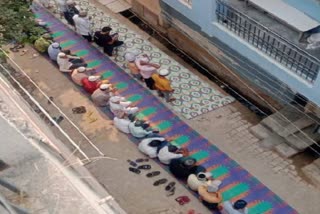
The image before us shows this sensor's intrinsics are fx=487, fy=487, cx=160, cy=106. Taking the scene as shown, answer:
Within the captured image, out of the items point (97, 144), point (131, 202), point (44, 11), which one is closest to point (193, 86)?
point (97, 144)

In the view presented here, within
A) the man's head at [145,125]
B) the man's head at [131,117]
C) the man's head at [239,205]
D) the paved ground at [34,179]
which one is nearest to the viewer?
the paved ground at [34,179]

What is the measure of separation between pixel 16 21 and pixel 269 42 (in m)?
4.44

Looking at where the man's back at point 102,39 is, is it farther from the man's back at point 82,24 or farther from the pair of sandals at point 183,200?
the pair of sandals at point 183,200

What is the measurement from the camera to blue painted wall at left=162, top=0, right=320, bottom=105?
834 cm

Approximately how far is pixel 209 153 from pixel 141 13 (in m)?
5.11

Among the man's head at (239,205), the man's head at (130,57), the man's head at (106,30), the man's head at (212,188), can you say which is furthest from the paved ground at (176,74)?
the man's head at (239,205)

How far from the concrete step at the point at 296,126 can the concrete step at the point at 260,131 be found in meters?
0.29

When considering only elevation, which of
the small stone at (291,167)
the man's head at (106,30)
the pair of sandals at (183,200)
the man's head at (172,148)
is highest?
the man's head at (106,30)

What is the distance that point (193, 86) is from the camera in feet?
35.9

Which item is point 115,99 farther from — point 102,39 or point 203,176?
point 203,176

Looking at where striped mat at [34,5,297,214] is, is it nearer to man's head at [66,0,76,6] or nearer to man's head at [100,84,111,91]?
man's head at [100,84,111,91]

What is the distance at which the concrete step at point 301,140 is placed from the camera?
9531 mm

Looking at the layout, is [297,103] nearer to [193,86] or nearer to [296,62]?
[296,62]

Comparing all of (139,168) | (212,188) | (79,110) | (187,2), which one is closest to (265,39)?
(187,2)
